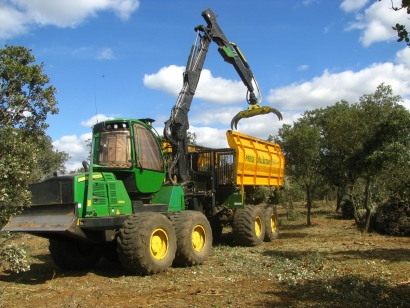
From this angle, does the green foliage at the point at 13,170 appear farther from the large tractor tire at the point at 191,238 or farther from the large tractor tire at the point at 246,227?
the large tractor tire at the point at 246,227

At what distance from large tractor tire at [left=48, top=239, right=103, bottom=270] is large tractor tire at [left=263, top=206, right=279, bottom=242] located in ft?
20.1

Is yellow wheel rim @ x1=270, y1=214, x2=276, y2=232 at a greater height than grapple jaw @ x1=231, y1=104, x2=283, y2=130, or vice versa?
grapple jaw @ x1=231, y1=104, x2=283, y2=130

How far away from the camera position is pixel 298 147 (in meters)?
17.8

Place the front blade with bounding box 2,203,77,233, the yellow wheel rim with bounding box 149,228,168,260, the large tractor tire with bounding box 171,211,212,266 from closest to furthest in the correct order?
the front blade with bounding box 2,203,77,233 < the yellow wheel rim with bounding box 149,228,168,260 < the large tractor tire with bounding box 171,211,212,266

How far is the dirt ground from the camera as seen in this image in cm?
668

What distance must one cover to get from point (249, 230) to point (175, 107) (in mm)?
4164

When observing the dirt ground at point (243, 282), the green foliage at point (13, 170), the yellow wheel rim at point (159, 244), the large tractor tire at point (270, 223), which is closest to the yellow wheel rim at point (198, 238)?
the dirt ground at point (243, 282)

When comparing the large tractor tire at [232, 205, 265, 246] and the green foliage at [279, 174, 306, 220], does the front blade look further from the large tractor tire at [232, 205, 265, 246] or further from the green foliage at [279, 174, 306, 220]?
the green foliage at [279, 174, 306, 220]

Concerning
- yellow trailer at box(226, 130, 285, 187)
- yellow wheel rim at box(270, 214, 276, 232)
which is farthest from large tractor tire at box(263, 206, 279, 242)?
yellow trailer at box(226, 130, 285, 187)

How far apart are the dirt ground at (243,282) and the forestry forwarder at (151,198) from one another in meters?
0.55

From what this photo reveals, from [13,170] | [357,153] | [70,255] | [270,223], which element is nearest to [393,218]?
[357,153]

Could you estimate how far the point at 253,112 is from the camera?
44.5 feet

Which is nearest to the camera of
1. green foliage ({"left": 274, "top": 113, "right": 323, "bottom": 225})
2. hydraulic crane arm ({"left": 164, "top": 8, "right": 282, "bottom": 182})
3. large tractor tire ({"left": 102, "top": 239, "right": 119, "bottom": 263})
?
large tractor tire ({"left": 102, "top": 239, "right": 119, "bottom": 263})

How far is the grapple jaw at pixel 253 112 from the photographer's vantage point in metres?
13.2
